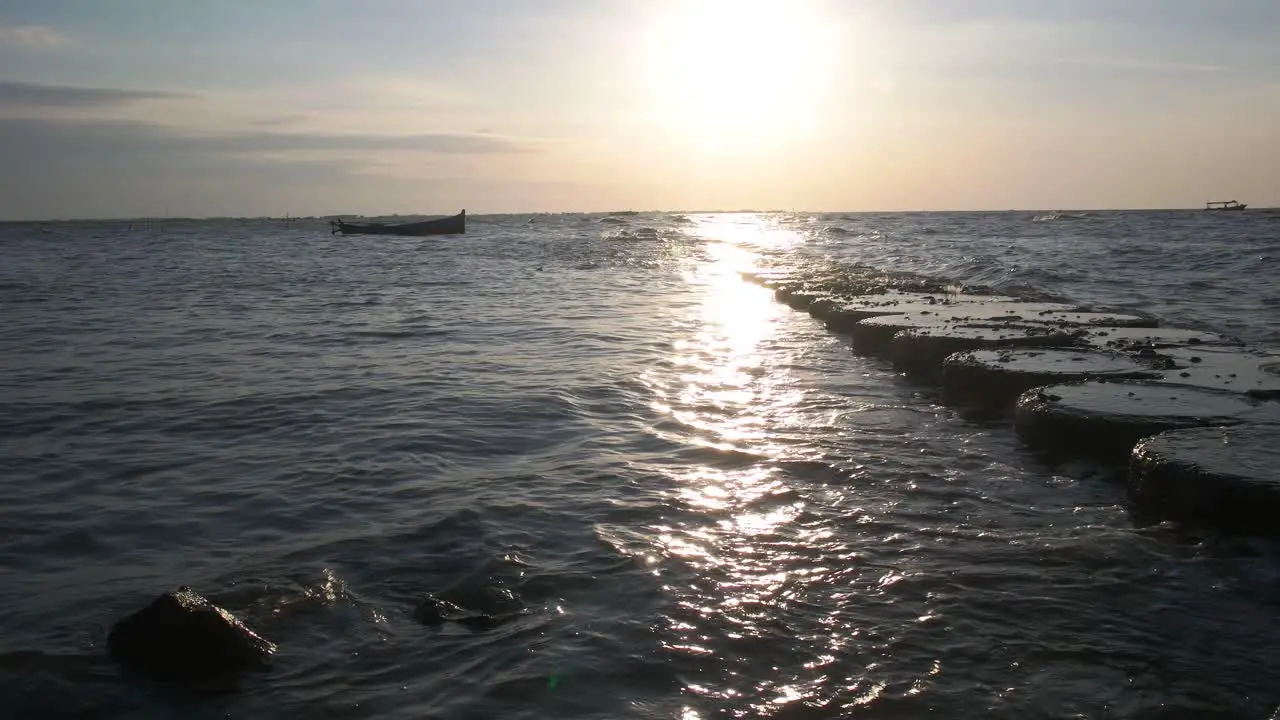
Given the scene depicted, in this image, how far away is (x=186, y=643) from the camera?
13.0ft

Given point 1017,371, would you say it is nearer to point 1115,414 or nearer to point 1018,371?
point 1018,371

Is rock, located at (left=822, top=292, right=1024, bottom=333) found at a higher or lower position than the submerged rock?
higher

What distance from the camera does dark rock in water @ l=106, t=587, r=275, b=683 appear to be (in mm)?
3925

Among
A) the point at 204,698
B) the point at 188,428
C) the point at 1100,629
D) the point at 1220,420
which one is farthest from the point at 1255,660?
the point at 188,428

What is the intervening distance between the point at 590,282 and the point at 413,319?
31.1 ft

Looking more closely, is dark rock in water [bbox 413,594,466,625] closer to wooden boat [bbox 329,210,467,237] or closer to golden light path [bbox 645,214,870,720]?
golden light path [bbox 645,214,870,720]

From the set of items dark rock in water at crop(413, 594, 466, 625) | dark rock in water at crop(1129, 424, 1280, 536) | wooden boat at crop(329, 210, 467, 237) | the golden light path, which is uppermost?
wooden boat at crop(329, 210, 467, 237)

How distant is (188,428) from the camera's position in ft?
28.7

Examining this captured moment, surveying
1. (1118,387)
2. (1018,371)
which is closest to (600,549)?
(1118,387)

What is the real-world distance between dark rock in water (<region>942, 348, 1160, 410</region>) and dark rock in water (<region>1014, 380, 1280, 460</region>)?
62 centimetres

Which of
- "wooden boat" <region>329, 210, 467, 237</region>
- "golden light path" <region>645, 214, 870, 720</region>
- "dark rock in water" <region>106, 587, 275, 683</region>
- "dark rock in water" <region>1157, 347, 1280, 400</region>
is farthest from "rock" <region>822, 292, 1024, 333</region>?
"wooden boat" <region>329, 210, 467, 237</region>

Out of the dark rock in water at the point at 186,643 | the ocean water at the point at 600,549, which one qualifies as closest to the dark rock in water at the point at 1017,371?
the ocean water at the point at 600,549

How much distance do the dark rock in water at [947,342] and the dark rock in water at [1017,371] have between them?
701 mm

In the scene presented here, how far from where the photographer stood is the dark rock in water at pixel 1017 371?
8.60 meters
